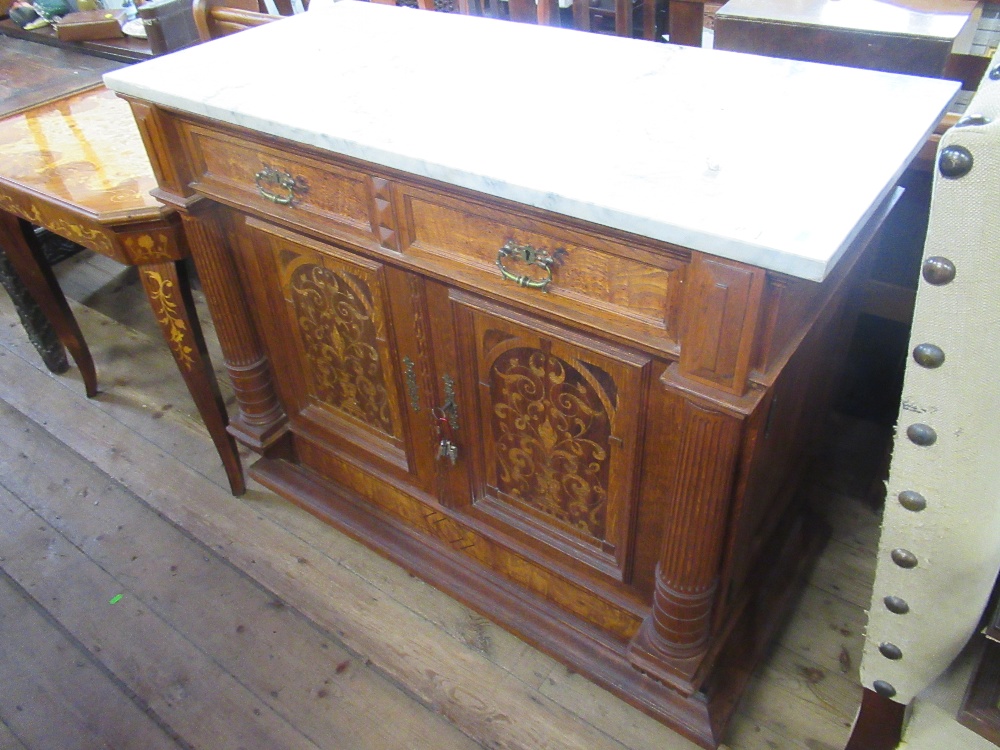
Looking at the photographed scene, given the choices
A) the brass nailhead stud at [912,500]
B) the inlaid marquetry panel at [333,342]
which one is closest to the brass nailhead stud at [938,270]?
the brass nailhead stud at [912,500]

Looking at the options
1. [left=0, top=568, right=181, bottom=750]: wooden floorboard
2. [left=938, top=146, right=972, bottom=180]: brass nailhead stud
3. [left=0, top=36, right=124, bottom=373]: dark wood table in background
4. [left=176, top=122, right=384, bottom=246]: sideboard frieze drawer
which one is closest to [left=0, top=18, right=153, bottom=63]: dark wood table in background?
[left=0, top=36, right=124, bottom=373]: dark wood table in background

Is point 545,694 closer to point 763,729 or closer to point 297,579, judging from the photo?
point 763,729

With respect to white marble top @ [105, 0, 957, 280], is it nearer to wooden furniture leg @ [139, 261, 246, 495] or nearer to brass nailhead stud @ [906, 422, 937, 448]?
brass nailhead stud @ [906, 422, 937, 448]

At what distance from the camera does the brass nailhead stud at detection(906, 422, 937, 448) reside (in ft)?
2.35

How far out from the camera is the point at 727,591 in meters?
1.15

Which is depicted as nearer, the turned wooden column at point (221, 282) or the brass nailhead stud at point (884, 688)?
the brass nailhead stud at point (884, 688)

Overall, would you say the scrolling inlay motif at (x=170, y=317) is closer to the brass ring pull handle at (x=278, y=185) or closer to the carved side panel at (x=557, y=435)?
the brass ring pull handle at (x=278, y=185)

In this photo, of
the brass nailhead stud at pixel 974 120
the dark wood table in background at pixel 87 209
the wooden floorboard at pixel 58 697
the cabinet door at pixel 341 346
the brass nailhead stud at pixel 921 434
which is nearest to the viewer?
the brass nailhead stud at pixel 974 120

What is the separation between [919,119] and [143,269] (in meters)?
1.23

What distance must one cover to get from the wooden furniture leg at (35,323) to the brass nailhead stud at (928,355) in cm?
193

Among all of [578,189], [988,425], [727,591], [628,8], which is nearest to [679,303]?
[578,189]

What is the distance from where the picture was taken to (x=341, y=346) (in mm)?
1329

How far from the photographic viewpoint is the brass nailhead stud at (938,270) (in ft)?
2.13

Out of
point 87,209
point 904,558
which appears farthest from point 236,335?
point 904,558
